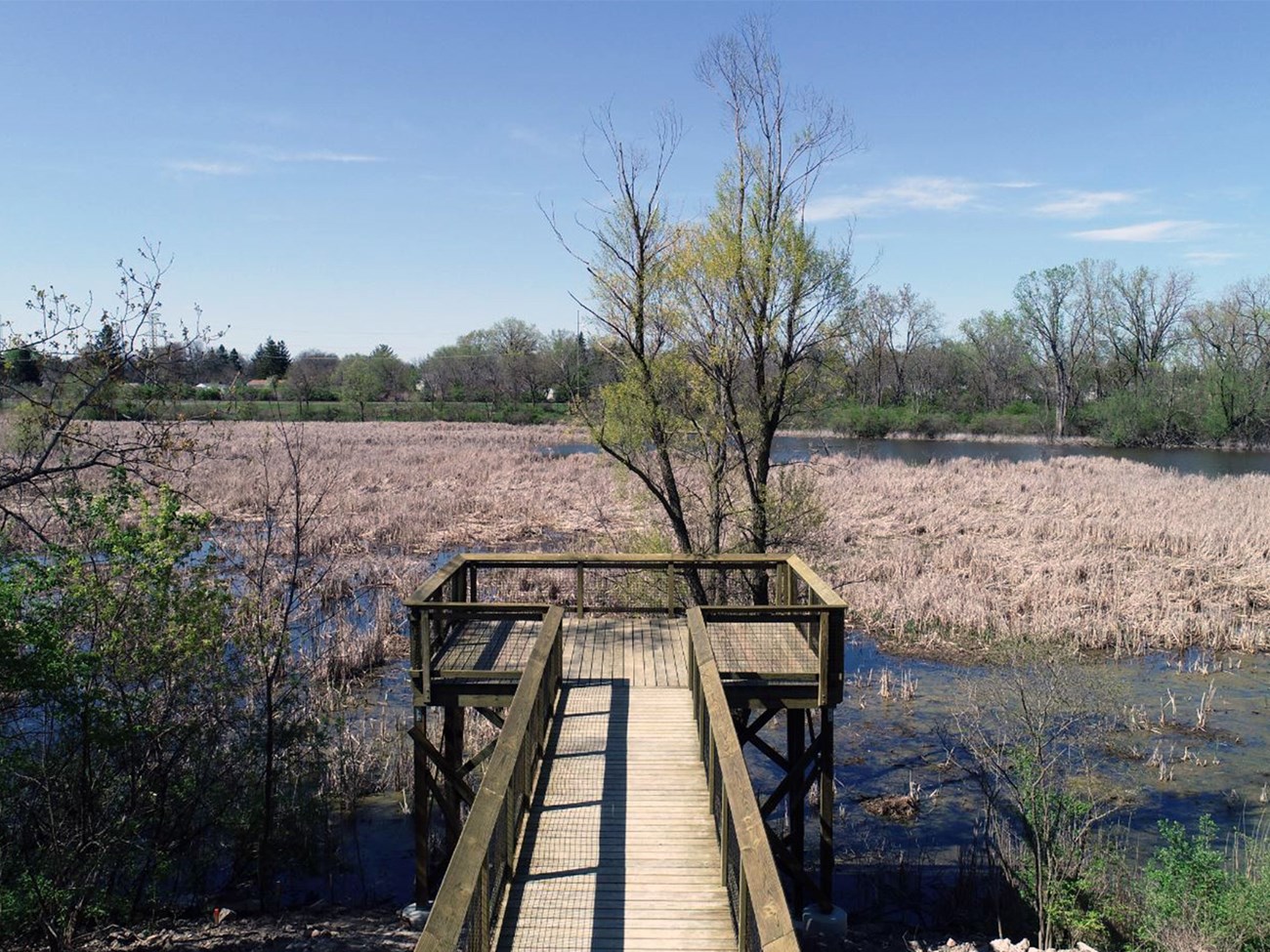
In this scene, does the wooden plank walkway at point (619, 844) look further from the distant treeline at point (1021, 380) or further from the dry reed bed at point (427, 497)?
the distant treeline at point (1021, 380)

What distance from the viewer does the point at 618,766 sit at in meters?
8.14

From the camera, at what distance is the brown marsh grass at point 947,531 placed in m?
21.8

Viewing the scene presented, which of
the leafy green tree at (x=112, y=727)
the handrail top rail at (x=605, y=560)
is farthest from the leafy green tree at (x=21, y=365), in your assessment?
the handrail top rail at (x=605, y=560)

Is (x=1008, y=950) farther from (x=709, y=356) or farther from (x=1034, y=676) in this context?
(x=709, y=356)

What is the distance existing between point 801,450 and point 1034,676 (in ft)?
133

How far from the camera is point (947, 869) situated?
460 inches

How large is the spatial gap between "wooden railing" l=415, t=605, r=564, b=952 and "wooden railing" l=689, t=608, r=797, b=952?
4.28 feet

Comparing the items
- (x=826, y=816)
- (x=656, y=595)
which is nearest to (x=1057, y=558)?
(x=656, y=595)

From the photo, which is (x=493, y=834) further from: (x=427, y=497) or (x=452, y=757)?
(x=427, y=497)

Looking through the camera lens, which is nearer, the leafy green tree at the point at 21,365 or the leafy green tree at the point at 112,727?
the leafy green tree at the point at 21,365

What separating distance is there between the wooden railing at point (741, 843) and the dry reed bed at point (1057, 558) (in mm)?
14705

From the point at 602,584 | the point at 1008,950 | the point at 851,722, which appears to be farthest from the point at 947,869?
the point at 602,584

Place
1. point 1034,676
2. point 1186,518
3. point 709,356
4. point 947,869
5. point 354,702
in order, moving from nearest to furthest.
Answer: point 947,869
point 1034,676
point 354,702
point 709,356
point 1186,518

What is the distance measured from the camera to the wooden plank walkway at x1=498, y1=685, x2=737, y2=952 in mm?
5707
